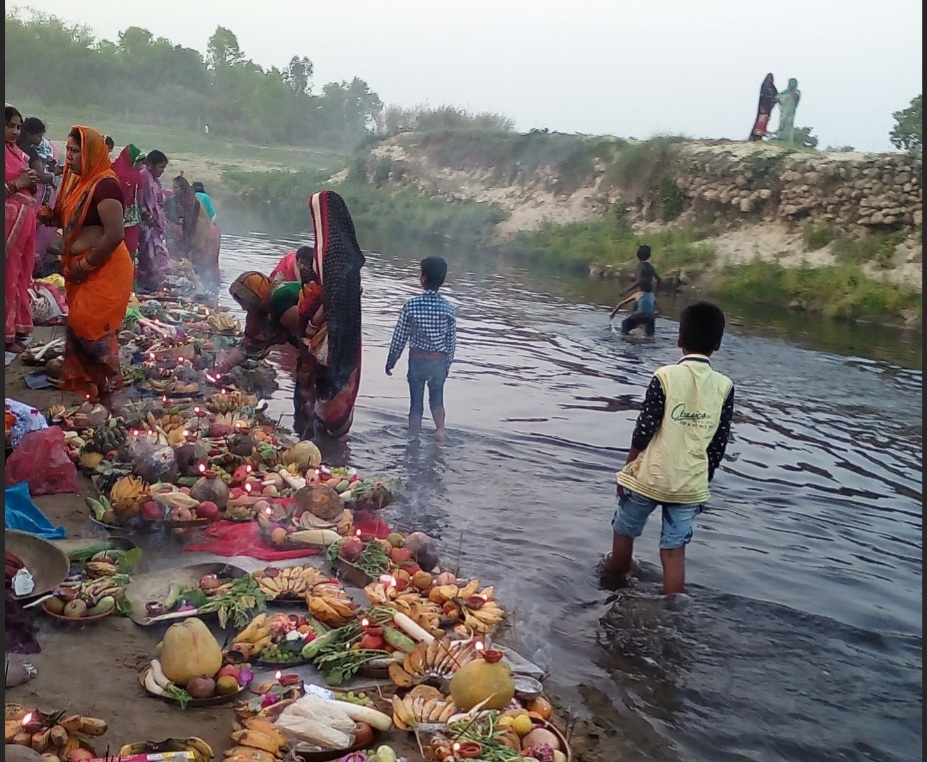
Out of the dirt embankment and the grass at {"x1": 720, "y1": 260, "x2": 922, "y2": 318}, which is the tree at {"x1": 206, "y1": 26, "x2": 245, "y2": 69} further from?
the grass at {"x1": 720, "y1": 260, "x2": 922, "y2": 318}

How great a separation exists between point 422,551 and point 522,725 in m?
1.54

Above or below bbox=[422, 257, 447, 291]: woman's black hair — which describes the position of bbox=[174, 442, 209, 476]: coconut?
below

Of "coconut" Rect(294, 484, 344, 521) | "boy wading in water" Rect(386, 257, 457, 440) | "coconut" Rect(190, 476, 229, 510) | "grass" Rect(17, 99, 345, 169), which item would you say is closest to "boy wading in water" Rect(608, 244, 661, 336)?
"boy wading in water" Rect(386, 257, 457, 440)

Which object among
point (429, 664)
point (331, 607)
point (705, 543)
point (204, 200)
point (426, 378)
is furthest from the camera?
point (204, 200)

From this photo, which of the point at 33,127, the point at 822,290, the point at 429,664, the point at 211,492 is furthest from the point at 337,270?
the point at 822,290

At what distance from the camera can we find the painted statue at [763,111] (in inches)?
1035

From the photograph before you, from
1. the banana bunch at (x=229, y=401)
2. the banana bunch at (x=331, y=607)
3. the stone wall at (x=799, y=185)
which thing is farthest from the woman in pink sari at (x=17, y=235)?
the stone wall at (x=799, y=185)

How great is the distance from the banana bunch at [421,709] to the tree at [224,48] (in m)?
33.7

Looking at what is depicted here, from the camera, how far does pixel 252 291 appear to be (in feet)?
20.9

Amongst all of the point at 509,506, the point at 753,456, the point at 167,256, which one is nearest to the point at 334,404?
the point at 509,506

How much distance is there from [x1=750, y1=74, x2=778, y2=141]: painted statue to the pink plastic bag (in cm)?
2554

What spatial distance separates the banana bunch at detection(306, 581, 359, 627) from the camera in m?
3.60

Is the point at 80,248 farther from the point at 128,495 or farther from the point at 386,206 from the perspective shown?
the point at 386,206

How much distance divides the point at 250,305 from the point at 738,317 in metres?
13.0
